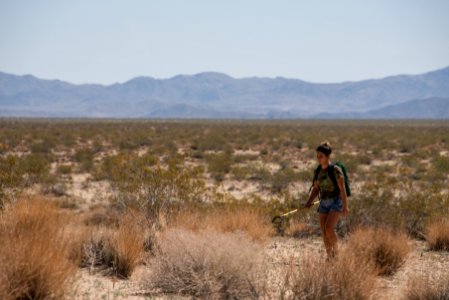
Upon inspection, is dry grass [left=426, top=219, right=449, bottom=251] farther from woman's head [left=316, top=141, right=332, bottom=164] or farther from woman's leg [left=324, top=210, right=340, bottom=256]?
woman's head [left=316, top=141, right=332, bottom=164]

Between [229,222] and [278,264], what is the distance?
181 centimetres

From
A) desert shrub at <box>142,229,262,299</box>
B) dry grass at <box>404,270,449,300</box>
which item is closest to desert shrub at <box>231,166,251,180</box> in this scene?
desert shrub at <box>142,229,262,299</box>

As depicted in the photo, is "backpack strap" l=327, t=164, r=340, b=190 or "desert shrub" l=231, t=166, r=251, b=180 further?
"desert shrub" l=231, t=166, r=251, b=180

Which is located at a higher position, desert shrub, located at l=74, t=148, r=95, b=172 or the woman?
the woman

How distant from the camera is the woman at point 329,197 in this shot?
23.1 ft

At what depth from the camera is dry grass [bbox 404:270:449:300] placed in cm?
583

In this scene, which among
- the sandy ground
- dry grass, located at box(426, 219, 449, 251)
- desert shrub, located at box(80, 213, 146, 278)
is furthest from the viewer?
dry grass, located at box(426, 219, 449, 251)

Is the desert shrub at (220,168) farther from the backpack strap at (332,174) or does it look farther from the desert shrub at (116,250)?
the backpack strap at (332,174)

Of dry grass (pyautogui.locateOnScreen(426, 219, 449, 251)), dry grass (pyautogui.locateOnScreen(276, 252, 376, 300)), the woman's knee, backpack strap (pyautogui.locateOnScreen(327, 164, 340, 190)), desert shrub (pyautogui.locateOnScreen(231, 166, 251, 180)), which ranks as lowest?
desert shrub (pyautogui.locateOnScreen(231, 166, 251, 180))

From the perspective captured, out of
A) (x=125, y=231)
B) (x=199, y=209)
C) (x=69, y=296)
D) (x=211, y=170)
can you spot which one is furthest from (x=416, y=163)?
(x=69, y=296)

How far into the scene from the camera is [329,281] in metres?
5.47

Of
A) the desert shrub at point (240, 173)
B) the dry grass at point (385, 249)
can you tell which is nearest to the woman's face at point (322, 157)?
the dry grass at point (385, 249)

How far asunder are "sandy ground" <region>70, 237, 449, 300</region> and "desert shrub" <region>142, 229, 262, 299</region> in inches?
8.3

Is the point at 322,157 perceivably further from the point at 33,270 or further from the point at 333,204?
the point at 33,270
